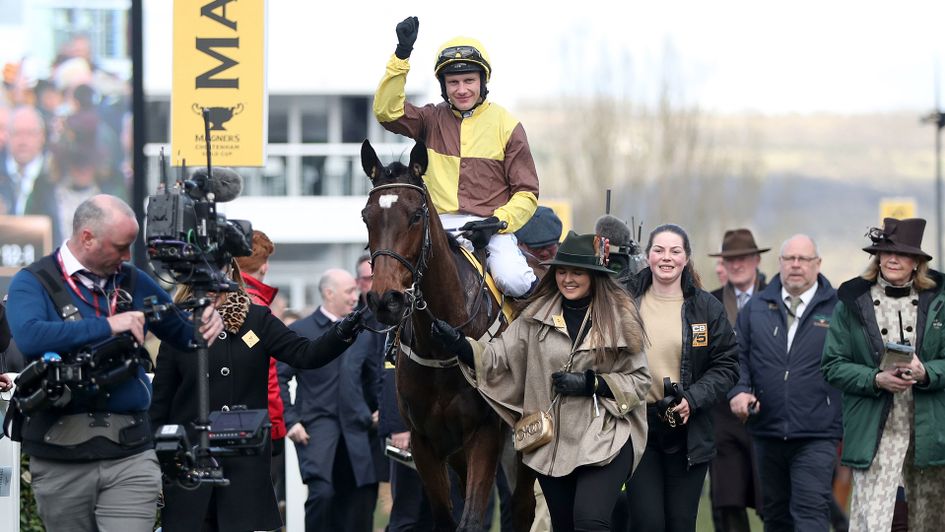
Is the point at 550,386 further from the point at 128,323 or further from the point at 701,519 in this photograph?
the point at 701,519

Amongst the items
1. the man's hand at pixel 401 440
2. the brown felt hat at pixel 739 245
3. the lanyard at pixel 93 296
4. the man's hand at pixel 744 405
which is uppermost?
the lanyard at pixel 93 296

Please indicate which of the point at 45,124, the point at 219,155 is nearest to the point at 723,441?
the point at 219,155

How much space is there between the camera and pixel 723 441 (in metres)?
10.0

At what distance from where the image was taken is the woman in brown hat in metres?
8.01

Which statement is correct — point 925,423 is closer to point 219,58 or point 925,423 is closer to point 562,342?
point 562,342

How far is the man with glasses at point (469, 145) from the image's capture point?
7883 mm

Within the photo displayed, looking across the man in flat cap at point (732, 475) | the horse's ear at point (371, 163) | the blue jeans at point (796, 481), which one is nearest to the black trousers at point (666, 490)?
the blue jeans at point (796, 481)

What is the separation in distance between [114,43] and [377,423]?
2424cm

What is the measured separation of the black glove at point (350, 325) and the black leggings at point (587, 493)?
3.92 feet

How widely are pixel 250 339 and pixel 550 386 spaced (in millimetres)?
1584

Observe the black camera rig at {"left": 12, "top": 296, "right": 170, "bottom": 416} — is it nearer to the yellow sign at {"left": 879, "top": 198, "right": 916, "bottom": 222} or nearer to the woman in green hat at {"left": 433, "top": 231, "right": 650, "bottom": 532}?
the woman in green hat at {"left": 433, "top": 231, "right": 650, "bottom": 532}

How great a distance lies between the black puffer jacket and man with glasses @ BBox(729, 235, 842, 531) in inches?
49.3

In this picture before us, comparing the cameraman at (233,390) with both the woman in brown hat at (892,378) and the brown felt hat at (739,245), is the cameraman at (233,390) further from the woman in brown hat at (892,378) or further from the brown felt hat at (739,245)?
the brown felt hat at (739,245)

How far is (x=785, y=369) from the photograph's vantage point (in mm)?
9023
